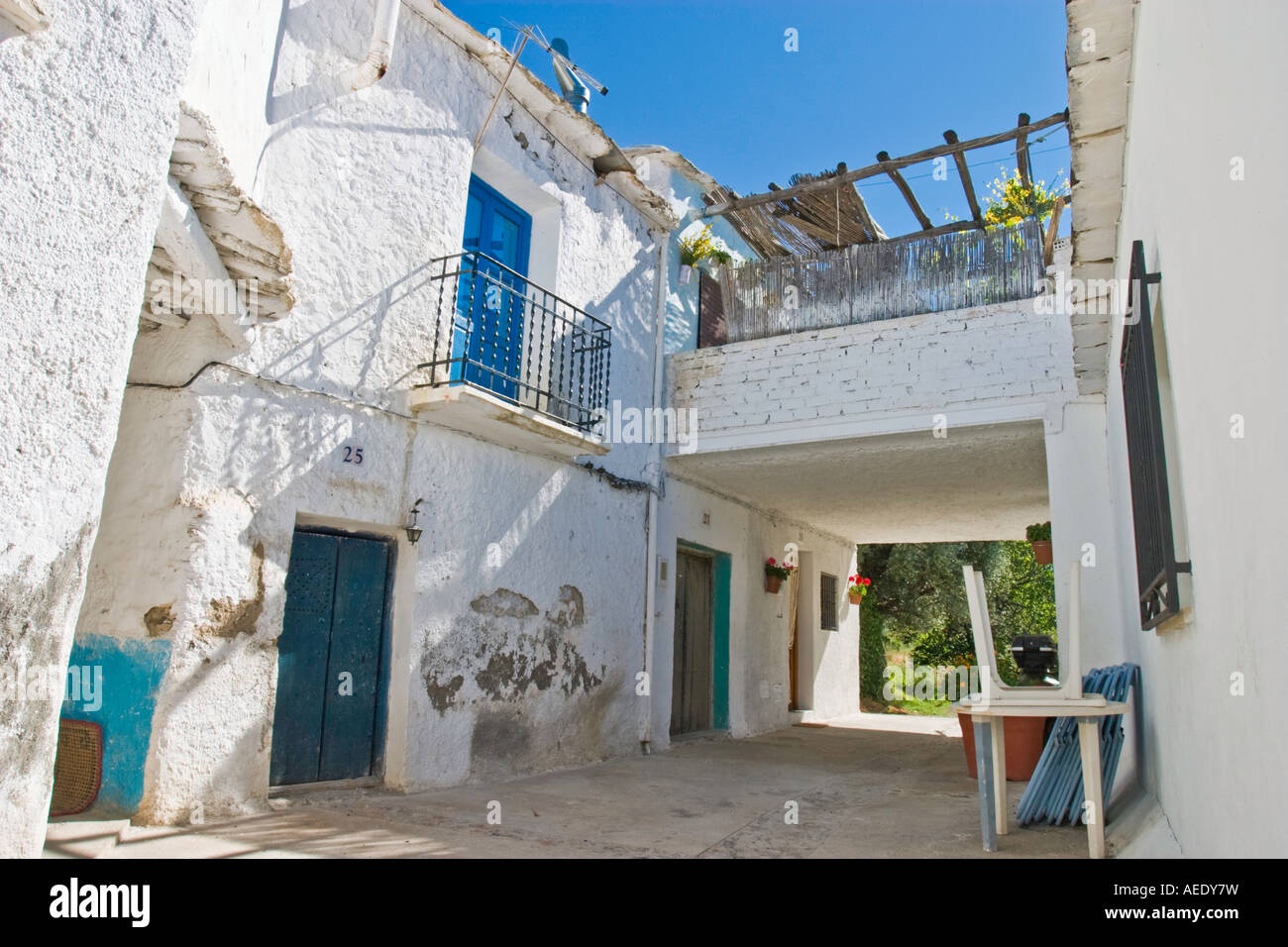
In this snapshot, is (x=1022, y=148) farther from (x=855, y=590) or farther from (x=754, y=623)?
(x=855, y=590)

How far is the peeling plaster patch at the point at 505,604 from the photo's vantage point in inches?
255

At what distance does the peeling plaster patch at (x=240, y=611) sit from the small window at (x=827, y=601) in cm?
900

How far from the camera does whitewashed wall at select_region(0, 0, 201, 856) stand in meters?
2.57

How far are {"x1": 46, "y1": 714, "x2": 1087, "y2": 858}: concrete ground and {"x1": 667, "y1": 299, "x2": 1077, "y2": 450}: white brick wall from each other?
3135 millimetres

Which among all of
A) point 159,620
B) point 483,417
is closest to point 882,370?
point 483,417

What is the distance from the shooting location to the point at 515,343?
7293mm

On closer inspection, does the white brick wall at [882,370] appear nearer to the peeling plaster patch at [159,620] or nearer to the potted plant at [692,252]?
the potted plant at [692,252]

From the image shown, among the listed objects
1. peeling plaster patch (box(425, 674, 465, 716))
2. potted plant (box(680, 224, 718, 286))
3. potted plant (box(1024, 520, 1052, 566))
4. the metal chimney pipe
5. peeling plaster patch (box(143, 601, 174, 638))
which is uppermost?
the metal chimney pipe

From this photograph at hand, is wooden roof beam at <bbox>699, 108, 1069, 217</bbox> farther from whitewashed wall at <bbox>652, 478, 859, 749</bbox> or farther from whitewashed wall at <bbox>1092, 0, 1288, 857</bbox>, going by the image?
whitewashed wall at <bbox>1092, 0, 1288, 857</bbox>

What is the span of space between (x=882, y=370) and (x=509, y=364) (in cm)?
329

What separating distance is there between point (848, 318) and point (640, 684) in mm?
3937

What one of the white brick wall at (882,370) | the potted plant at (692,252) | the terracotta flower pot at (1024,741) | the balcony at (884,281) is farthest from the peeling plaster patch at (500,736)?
the potted plant at (692,252)

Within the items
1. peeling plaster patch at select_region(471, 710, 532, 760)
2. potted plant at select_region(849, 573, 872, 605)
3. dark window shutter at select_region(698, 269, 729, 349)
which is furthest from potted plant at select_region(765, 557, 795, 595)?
peeling plaster patch at select_region(471, 710, 532, 760)
